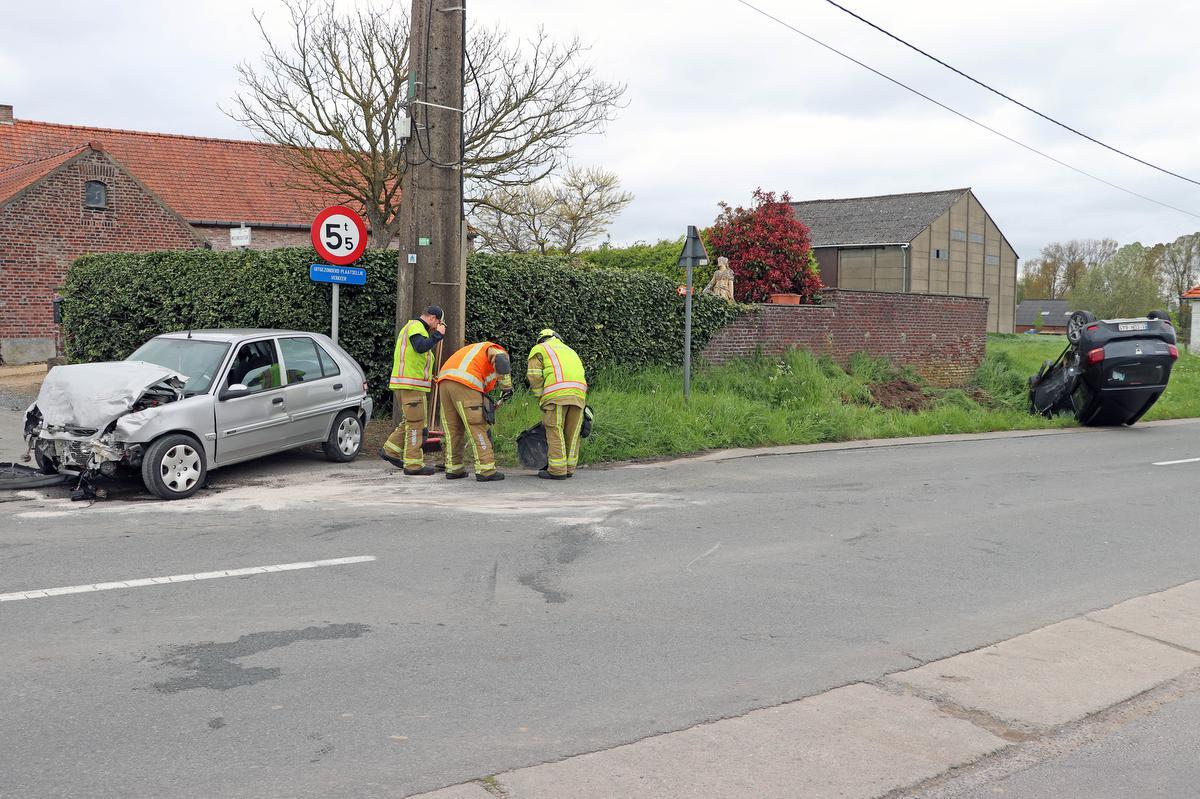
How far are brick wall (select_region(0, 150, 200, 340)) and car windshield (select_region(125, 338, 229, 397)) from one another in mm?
16217

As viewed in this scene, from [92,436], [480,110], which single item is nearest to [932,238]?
[480,110]

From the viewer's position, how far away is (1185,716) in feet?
15.2

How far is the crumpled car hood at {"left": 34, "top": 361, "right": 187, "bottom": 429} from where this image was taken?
8891mm

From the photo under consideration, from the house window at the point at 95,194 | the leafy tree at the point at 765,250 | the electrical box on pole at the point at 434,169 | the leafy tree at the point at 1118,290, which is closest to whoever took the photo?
the electrical box on pole at the point at 434,169

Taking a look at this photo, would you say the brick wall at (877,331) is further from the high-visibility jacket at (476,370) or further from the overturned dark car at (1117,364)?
the high-visibility jacket at (476,370)

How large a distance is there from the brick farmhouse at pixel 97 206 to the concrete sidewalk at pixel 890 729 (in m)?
23.6

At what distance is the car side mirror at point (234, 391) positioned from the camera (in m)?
9.70

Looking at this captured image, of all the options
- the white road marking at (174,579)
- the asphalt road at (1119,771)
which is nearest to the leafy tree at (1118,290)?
the white road marking at (174,579)

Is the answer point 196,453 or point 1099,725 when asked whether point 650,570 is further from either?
point 196,453

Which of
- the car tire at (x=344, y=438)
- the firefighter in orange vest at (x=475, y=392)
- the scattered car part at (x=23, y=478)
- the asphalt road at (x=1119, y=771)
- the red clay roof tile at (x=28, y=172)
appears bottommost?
the asphalt road at (x=1119, y=771)

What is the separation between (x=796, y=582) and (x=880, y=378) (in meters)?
13.7

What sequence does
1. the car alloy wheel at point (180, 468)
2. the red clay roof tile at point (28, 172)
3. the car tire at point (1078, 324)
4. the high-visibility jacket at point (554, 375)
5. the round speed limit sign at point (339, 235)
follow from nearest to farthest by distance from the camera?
the car alloy wheel at point (180, 468), the high-visibility jacket at point (554, 375), the round speed limit sign at point (339, 235), the car tire at point (1078, 324), the red clay roof tile at point (28, 172)

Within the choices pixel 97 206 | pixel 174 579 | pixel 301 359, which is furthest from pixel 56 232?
pixel 174 579

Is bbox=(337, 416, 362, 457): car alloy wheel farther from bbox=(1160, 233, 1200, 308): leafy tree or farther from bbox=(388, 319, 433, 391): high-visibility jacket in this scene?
bbox=(1160, 233, 1200, 308): leafy tree
